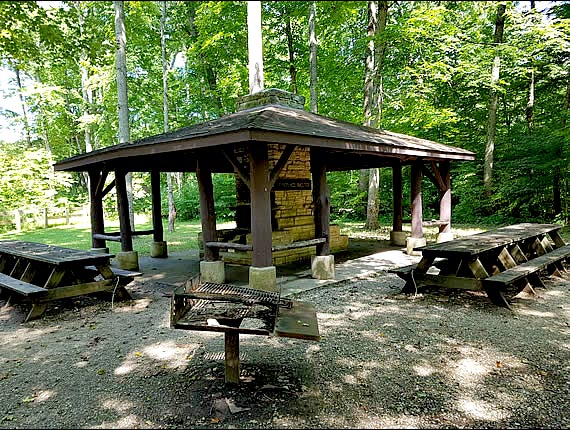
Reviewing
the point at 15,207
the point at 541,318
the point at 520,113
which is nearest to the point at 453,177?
the point at 520,113

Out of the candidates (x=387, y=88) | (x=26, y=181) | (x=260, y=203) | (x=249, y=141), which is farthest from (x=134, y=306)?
(x=26, y=181)

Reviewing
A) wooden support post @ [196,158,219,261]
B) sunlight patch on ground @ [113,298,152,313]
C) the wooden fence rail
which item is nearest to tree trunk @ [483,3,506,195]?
wooden support post @ [196,158,219,261]

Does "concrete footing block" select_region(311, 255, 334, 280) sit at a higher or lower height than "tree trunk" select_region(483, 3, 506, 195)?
lower

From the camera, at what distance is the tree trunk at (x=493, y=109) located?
12.9 metres

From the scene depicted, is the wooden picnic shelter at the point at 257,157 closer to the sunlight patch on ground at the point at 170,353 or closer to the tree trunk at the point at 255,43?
the tree trunk at the point at 255,43

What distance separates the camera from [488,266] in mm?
5543

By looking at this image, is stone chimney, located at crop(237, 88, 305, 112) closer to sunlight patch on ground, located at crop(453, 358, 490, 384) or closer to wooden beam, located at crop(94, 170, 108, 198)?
wooden beam, located at crop(94, 170, 108, 198)

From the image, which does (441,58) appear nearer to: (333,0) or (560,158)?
(560,158)

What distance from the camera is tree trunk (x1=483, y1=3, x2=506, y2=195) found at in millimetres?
12906

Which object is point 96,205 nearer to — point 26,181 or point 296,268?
point 296,268

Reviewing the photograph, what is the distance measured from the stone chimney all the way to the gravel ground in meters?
4.76

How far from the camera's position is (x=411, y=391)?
2.73m

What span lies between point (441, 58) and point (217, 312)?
45.4 ft

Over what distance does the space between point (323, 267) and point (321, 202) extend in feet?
3.65
